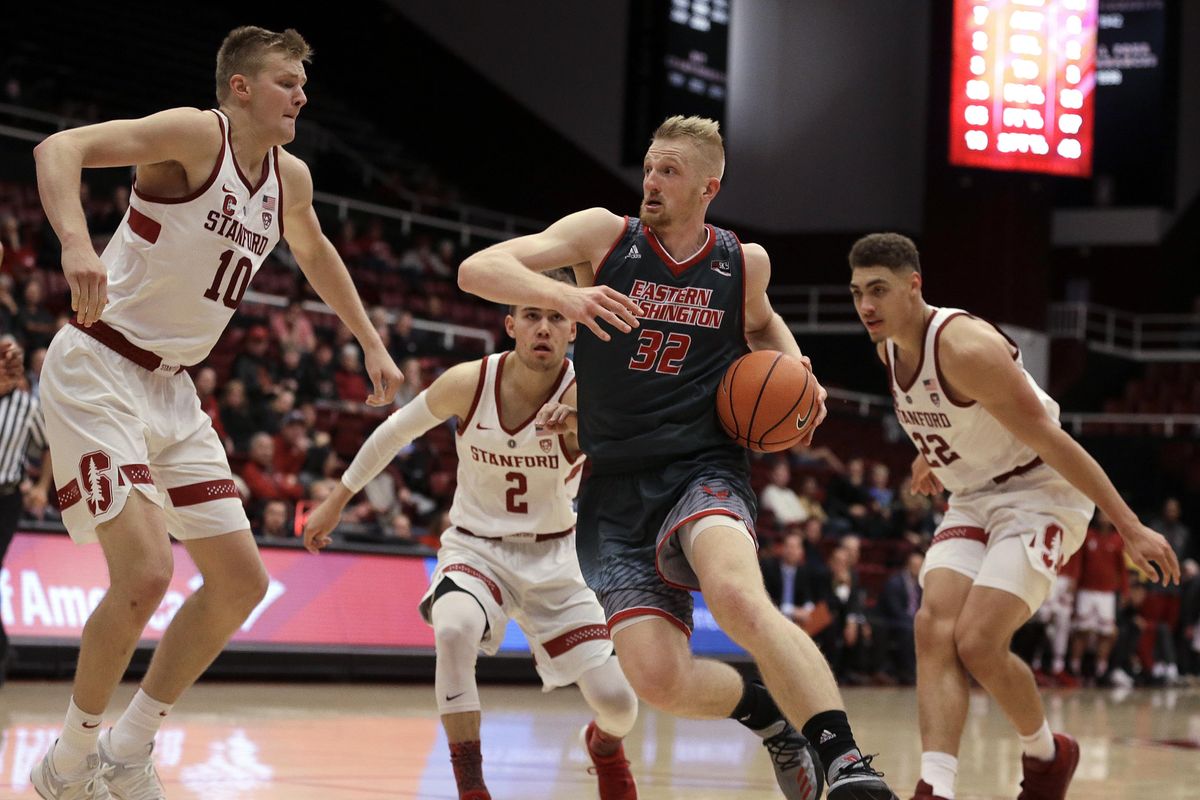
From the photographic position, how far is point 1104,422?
23297mm

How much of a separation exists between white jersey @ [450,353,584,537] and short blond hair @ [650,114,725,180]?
1379 mm

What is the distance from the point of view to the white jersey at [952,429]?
541 centimetres

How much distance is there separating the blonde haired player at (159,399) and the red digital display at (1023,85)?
15982 mm

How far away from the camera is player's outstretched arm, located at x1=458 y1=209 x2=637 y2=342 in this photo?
3.93 m

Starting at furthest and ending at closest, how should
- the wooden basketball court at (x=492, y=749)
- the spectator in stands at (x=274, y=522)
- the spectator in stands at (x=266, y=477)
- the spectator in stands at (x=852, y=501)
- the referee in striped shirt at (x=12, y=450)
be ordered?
the spectator in stands at (x=852, y=501) < the spectator in stands at (x=266, y=477) < the spectator in stands at (x=274, y=522) < the referee in striped shirt at (x=12, y=450) < the wooden basketball court at (x=492, y=749)

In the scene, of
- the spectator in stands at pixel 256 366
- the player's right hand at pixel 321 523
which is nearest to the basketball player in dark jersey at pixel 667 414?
the player's right hand at pixel 321 523

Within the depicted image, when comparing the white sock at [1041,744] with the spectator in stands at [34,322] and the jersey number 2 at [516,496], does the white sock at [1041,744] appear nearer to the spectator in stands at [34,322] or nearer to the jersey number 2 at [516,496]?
the jersey number 2 at [516,496]

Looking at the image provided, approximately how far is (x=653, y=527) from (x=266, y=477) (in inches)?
290

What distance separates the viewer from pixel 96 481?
4.23 m

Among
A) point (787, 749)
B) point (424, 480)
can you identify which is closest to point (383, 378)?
point (787, 749)

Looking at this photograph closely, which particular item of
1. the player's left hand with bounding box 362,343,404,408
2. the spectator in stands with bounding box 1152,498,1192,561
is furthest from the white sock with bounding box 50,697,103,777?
the spectator in stands with bounding box 1152,498,1192,561

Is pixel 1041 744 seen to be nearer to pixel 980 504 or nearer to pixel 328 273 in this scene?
pixel 980 504

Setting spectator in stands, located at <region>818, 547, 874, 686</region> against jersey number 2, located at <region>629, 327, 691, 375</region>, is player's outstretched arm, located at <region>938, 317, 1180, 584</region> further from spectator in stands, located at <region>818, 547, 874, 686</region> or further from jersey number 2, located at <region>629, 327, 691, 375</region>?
spectator in stands, located at <region>818, 547, 874, 686</region>

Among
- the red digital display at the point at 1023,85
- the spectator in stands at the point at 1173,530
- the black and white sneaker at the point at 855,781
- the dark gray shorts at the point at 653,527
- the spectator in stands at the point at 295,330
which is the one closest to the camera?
the black and white sneaker at the point at 855,781
